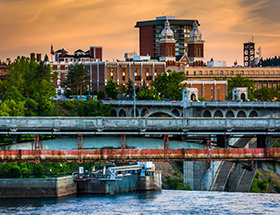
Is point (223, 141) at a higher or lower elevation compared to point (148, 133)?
lower

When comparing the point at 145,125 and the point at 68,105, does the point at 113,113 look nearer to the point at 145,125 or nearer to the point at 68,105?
the point at 68,105

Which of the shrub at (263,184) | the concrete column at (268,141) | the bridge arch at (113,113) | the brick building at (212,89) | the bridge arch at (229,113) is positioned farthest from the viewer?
the brick building at (212,89)

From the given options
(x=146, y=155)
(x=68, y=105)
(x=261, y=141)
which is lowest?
(x=146, y=155)

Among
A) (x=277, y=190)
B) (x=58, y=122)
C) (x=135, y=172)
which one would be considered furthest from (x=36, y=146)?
(x=277, y=190)

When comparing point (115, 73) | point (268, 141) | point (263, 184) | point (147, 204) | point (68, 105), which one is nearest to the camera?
point (268, 141)

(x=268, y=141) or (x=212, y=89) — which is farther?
(x=212, y=89)

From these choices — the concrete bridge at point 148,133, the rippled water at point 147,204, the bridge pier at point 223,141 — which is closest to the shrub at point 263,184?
the rippled water at point 147,204

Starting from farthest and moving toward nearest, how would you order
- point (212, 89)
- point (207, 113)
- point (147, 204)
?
point (212, 89) → point (207, 113) → point (147, 204)

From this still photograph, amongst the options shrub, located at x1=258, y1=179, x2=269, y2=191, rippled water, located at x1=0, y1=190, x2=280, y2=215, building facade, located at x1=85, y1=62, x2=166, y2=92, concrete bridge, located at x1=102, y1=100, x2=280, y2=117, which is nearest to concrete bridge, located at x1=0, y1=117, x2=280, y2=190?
rippled water, located at x1=0, y1=190, x2=280, y2=215

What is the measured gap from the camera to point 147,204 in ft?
201

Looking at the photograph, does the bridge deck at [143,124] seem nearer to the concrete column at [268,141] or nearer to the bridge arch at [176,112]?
the concrete column at [268,141]

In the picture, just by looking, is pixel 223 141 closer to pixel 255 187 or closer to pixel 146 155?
pixel 146 155

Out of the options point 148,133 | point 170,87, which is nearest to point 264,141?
point 148,133

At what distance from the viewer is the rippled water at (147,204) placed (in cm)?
5703
